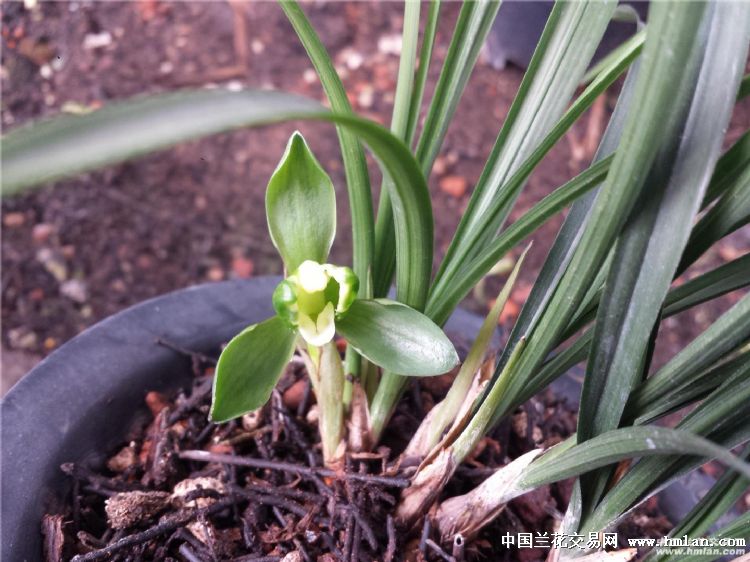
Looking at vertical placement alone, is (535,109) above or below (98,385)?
above

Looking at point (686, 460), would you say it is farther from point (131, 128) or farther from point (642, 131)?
point (131, 128)

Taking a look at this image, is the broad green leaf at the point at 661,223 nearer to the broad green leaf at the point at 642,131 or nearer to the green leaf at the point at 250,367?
the broad green leaf at the point at 642,131

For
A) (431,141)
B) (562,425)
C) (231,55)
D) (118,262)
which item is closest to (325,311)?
(431,141)

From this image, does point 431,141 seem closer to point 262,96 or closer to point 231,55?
point 262,96

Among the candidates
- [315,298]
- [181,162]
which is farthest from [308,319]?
[181,162]

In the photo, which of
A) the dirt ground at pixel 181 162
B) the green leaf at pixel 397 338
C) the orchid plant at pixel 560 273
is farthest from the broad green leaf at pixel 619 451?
the dirt ground at pixel 181 162

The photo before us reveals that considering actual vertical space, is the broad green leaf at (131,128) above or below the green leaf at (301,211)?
below
